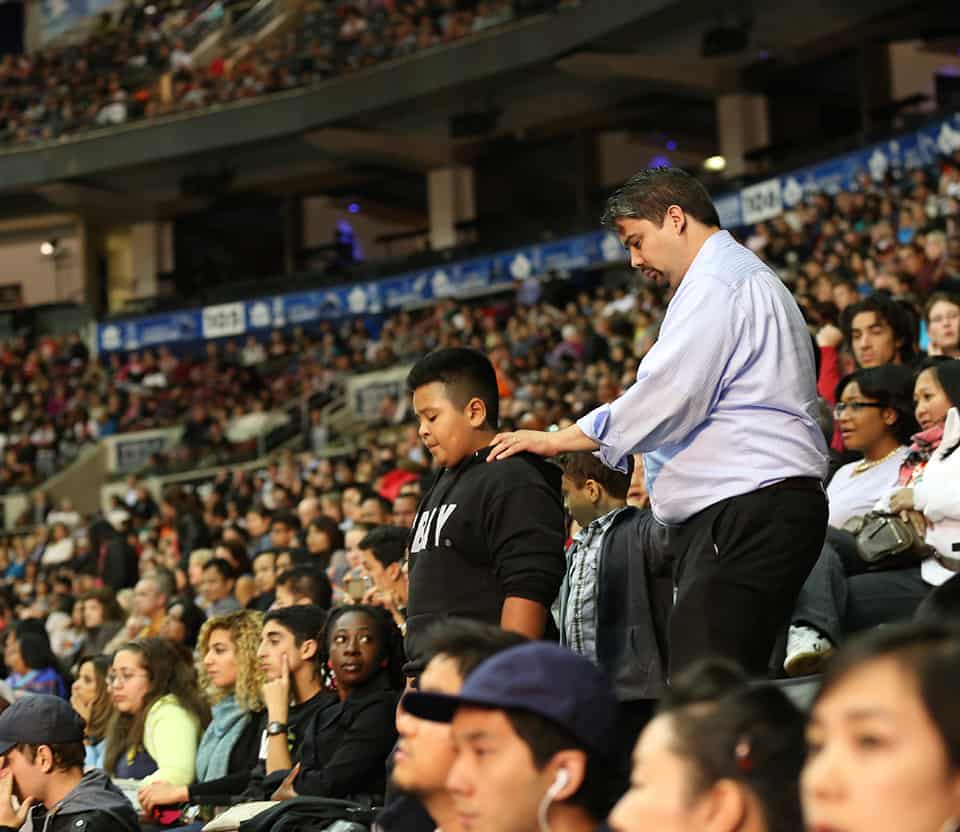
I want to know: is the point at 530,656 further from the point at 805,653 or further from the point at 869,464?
the point at 869,464

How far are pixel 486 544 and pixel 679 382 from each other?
687mm

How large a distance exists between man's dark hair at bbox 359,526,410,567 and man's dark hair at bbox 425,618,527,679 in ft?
9.03

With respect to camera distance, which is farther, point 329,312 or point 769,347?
point 329,312

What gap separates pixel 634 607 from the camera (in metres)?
3.76

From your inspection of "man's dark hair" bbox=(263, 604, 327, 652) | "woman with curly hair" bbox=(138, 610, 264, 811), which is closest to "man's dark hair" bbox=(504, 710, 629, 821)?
"man's dark hair" bbox=(263, 604, 327, 652)

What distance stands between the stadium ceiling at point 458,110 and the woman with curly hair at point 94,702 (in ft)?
45.2

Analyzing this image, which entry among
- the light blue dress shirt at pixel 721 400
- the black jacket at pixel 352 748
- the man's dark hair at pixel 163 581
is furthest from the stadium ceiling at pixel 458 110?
the light blue dress shirt at pixel 721 400

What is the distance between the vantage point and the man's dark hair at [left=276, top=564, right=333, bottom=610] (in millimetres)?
6172

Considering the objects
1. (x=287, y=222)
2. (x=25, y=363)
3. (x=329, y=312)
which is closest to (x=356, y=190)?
(x=287, y=222)

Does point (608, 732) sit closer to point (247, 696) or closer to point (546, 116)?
point (247, 696)

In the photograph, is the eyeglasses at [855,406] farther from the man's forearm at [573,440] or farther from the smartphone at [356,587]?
the smartphone at [356,587]

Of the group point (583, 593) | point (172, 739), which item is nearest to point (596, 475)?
point (583, 593)

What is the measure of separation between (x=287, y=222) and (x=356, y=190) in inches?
54.9

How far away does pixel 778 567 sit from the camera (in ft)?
10.2
